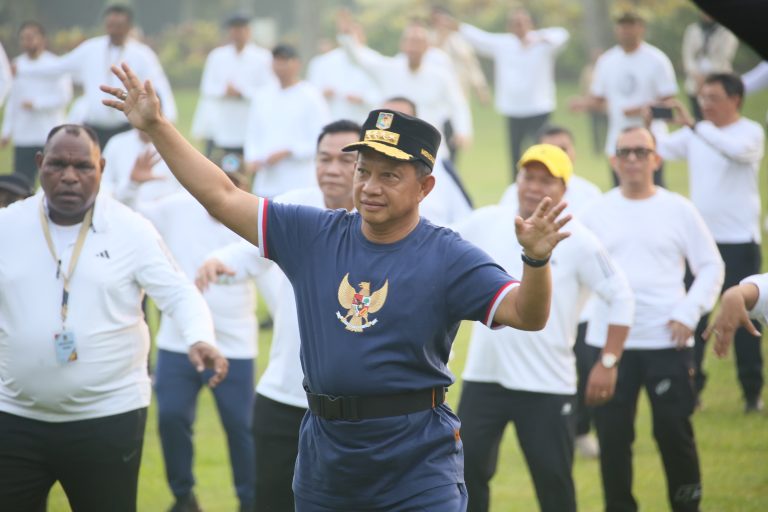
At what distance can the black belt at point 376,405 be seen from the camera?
15.7 feet

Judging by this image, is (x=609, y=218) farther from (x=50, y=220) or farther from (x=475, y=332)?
(x=50, y=220)

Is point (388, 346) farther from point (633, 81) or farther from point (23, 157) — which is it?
point (23, 157)

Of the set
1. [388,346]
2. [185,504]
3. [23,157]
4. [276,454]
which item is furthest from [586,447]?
[23,157]

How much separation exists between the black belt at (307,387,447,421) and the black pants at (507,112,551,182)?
46.6 feet

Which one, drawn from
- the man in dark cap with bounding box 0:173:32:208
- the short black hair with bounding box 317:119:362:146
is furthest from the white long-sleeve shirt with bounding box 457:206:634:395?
the man in dark cap with bounding box 0:173:32:208

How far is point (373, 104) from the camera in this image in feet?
60.4

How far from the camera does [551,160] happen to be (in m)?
7.37

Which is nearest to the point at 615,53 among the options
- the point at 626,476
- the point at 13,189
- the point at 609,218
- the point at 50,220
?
the point at 609,218

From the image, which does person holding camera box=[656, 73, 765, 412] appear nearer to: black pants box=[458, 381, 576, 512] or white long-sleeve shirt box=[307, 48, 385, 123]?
black pants box=[458, 381, 576, 512]

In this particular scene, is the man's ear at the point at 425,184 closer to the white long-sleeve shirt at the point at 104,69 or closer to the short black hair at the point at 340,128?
the short black hair at the point at 340,128

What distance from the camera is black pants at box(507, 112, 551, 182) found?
1889 cm

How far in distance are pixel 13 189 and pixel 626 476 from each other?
4634mm

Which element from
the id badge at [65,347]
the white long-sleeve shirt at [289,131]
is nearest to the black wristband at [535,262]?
the id badge at [65,347]

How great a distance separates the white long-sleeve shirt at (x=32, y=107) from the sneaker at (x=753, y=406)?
10.0 meters
